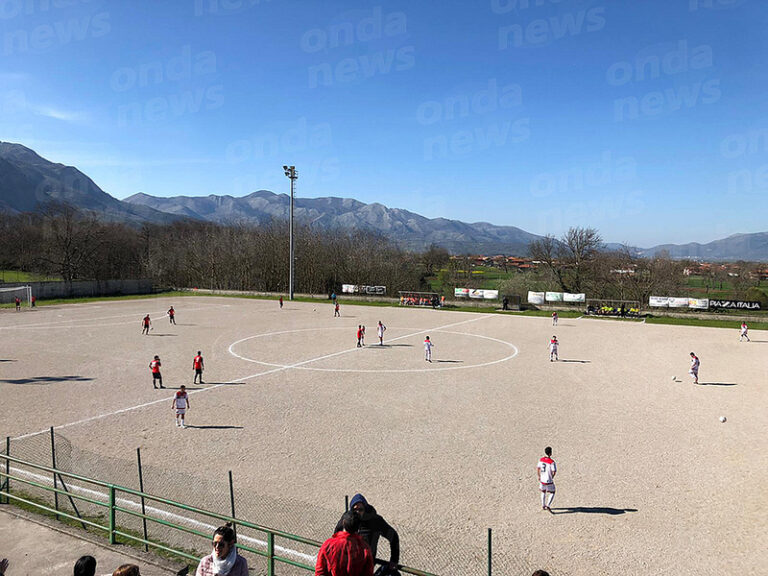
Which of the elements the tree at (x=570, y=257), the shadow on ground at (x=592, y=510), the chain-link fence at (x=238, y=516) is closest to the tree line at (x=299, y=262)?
the tree at (x=570, y=257)

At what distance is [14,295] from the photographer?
184ft

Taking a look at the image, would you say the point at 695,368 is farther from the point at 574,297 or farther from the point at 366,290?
the point at 366,290

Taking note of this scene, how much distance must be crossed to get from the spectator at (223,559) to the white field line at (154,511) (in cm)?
358

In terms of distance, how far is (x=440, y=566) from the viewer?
7926 mm

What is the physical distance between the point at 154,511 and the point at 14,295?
2405 inches

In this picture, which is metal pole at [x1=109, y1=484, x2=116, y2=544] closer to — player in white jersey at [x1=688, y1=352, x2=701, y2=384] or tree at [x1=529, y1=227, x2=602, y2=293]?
player in white jersey at [x1=688, y1=352, x2=701, y2=384]

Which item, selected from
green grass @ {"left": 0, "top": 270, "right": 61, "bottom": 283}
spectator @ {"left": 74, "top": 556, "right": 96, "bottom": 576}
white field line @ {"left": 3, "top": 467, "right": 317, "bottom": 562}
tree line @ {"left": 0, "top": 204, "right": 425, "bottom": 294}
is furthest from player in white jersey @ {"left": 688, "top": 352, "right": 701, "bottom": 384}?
green grass @ {"left": 0, "top": 270, "right": 61, "bottom": 283}

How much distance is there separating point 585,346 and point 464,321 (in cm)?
1460

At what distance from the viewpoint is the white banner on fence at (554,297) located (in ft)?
182

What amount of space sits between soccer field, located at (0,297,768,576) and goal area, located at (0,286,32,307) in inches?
1205

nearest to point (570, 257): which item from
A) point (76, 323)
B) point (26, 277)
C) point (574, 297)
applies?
point (574, 297)

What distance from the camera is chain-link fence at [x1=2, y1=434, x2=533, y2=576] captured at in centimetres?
812

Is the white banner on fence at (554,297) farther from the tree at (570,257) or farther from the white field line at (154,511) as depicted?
the white field line at (154,511)

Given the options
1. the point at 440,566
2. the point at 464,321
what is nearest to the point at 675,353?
the point at 464,321
